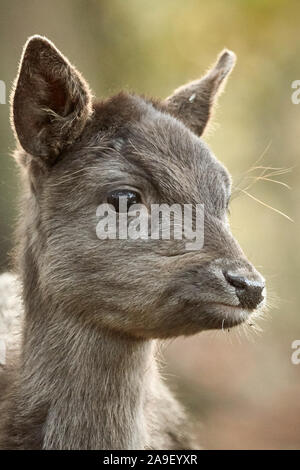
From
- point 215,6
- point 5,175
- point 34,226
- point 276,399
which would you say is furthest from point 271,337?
point 34,226

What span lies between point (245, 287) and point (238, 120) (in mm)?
10457

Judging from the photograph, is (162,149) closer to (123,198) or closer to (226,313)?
(123,198)

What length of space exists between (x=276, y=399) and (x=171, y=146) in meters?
9.90

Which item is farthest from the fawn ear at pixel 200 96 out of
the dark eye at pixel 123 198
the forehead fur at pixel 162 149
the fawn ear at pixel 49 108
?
the dark eye at pixel 123 198

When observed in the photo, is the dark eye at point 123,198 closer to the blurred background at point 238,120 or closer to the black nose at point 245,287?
the black nose at point 245,287

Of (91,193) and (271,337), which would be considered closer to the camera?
(91,193)

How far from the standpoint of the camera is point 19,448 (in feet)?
19.3

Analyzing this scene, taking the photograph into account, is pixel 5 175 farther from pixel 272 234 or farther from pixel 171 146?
pixel 272 234

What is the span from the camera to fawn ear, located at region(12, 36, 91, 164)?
5.75 m

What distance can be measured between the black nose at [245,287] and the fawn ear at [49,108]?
146 centimetres

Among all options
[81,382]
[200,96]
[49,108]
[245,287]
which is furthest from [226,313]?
[200,96]

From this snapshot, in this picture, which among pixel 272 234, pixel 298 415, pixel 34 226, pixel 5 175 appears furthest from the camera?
pixel 272 234

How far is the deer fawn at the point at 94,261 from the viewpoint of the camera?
5637mm

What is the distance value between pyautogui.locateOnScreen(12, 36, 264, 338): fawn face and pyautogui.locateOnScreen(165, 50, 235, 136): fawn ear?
61cm
